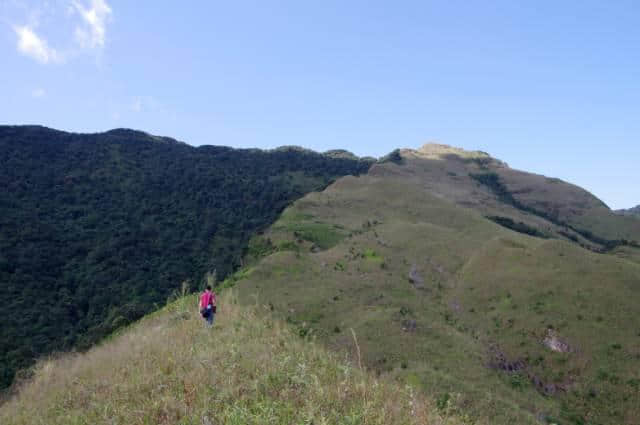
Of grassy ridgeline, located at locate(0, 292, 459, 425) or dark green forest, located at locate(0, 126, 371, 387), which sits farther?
dark green forest, located at locate(0, 126, 371, 387)

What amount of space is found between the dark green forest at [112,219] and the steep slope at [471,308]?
46.6ft

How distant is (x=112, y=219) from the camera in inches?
2953

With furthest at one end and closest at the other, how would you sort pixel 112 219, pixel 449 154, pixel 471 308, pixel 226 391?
pixel 449 154
pixel 112 219
pixel 471 308
pixel 226 391

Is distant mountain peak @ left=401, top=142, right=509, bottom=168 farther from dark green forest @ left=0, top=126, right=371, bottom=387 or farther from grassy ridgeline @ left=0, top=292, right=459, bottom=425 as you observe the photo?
grassy ridgeline @ left=0, top=292, right=459, bottom=425

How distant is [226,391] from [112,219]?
76723mm

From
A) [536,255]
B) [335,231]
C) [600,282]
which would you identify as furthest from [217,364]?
[335,231]

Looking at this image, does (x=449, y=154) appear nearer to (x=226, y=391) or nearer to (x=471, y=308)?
(x=471, y=308)

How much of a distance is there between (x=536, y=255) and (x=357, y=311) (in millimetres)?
17583

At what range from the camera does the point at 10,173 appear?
267ft

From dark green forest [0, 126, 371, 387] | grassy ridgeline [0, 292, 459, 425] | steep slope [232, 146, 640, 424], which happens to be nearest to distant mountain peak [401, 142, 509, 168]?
dark green forest [0, 126, 371, 387]

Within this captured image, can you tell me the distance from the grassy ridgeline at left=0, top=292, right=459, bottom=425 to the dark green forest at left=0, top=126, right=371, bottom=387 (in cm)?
2761

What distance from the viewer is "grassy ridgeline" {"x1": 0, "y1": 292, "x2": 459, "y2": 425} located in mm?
5352

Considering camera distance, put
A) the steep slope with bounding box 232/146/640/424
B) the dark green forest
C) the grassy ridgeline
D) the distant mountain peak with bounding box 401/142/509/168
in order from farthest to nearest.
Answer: the distant mountain peak with bounding box 401/142/509/168 < the dark green forest < the steep slope with bounding box 232/146/640/424 < the grassy ridgeline

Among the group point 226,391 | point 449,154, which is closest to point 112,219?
point 226,391
